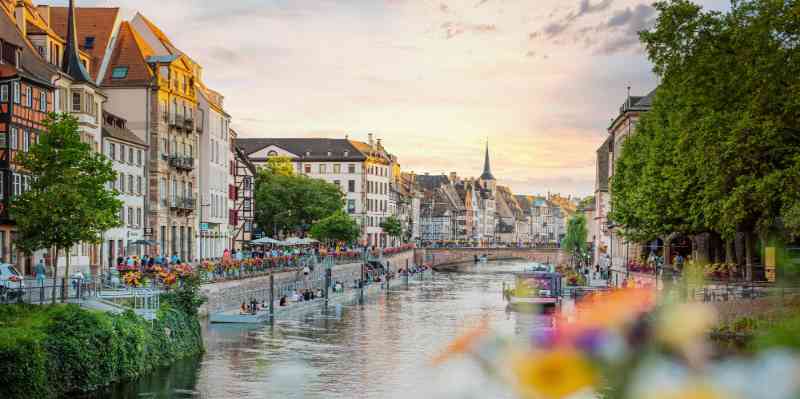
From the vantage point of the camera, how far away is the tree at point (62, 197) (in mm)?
42844

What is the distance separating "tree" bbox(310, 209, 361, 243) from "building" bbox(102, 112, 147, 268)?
4952 centimetres

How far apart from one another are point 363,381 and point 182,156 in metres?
42.1

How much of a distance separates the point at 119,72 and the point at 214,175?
641 inches

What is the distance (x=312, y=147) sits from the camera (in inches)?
6353

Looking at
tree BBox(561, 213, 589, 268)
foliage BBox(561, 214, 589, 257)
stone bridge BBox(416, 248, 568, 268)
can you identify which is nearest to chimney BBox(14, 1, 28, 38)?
tree BBox(561, 213, 589, 268)

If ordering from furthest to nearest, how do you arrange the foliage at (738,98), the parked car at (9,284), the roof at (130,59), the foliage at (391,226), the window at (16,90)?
1. the foliage at (391,226)
2. the roof at (130,59)
3. the window at (16,90)
4. the foliage at (738,98)
5. the parked car at (9,284)

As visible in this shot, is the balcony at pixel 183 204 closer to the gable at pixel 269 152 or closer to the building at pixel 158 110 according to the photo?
the building at pixel 158 110

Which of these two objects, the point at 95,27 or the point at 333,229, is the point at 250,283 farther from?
the point at 333,229

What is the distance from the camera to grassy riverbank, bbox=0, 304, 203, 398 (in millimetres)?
28516

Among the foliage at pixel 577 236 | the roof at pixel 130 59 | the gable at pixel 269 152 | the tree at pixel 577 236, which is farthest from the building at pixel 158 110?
the foliage at pixel 577 236

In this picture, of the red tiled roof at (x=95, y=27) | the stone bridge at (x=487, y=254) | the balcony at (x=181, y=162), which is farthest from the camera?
the stone bridge at (x=487, y=254)

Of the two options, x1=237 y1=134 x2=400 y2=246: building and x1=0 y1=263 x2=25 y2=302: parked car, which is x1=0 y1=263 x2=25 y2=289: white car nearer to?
x1=0 y1=263 x2=25 y2=302: parked car

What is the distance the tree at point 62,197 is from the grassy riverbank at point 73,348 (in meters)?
5.35

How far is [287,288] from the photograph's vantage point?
7738 centimetres
